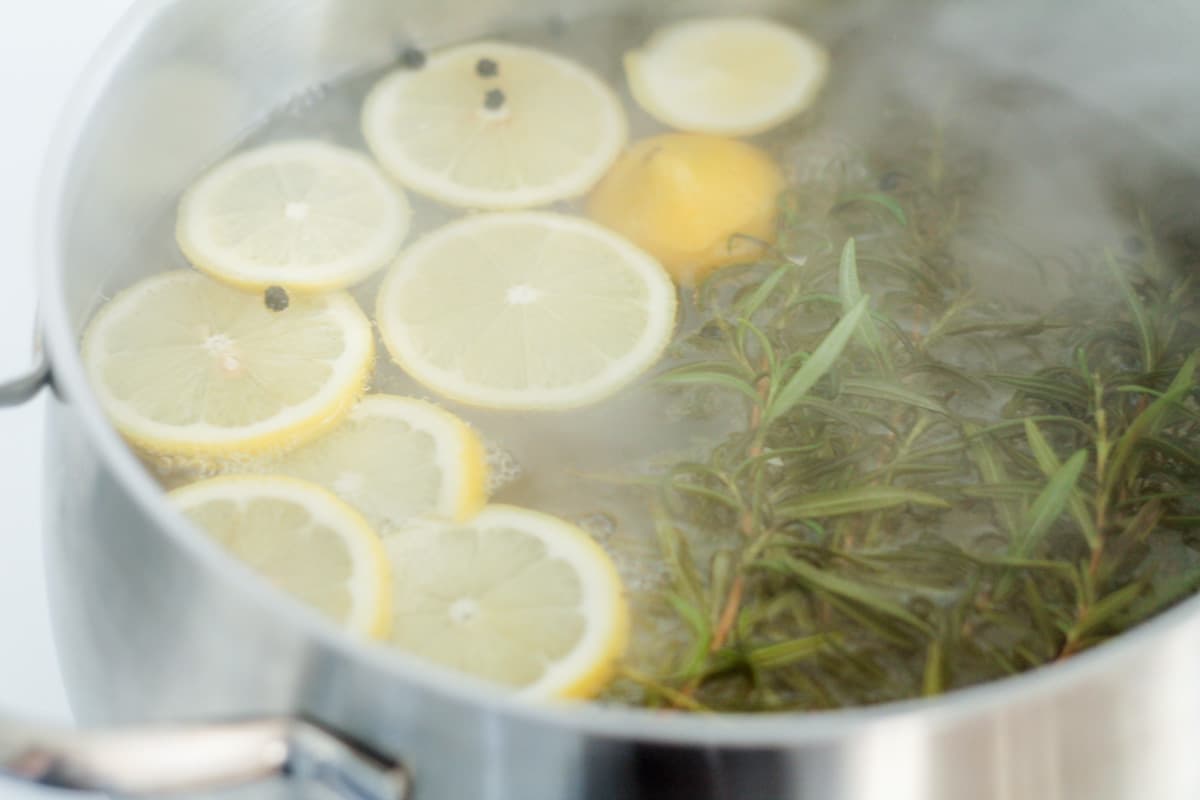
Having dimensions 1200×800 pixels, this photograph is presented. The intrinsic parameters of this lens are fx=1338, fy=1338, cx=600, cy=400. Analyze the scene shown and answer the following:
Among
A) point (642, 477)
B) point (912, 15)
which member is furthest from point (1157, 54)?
point (642, 477)

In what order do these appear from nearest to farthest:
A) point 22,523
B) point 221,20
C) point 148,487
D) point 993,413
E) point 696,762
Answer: point 696,762, point 148,487, point 993,413, point 221,20, point 22,523

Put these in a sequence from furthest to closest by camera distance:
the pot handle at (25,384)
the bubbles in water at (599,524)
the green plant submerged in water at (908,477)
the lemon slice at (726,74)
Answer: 1. the lemon slice at (726,74)
2. the bubbles in water at (599,524)
3. the green plant submerged in water at (908,477)
4. the pot handle at (25,384)

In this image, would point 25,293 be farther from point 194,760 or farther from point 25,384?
point 194,760

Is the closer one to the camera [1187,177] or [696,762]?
[696,762]

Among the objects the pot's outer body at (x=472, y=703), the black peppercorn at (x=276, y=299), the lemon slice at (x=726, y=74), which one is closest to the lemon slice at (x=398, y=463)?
the black peppercorn at (x=276, y=299)

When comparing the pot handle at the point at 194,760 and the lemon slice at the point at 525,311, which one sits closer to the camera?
the pot handle at the point at 194,760

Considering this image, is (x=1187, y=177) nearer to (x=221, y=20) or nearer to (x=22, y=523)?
(x=221, y=20)

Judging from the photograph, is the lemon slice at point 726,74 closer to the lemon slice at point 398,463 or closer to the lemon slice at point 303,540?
the lemon slice at point 398,463
